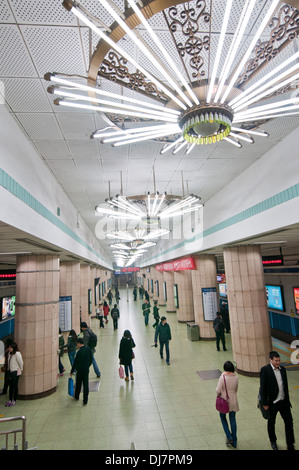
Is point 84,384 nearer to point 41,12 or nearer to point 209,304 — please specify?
point 41,12

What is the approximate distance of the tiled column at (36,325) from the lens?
23.9 ft

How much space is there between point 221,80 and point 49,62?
2.38 metres

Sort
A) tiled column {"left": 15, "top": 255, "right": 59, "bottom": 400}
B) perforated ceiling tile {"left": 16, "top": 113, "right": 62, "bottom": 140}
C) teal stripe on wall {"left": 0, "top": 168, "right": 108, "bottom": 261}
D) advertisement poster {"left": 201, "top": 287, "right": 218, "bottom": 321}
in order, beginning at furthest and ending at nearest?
advertisement poster {"left": 201, "top": 287, "right": 218, "bottom": 321} → tiled column {"left": 15, "top": 255, "right": 59, "bottom": 400} → perforated ceiling tile {"left": 16, "top": 113, "right": 62, "bottom": 140} → teal stripe on wall {"left": 0, "top": 168, "right": 108, "bottom": 261}

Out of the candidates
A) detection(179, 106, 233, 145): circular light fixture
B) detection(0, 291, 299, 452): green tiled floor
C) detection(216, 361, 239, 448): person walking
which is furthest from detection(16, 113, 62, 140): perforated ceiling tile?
detection(0, 291, 299, 452): green tiled floor

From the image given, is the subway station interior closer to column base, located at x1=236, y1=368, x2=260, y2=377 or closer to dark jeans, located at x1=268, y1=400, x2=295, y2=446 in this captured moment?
column base, located at x1=236, y1=368, x2=260, y2=377

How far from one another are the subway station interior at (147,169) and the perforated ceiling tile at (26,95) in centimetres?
2

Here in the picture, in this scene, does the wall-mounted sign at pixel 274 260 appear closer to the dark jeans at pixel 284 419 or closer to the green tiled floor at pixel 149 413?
the green tiled floor at pixel 149 413

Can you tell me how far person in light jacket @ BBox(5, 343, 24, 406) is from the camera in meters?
6.85

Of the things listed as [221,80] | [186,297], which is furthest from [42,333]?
[186,297]

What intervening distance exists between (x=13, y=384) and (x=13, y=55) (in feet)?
23.5

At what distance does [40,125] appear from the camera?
14.9 feet

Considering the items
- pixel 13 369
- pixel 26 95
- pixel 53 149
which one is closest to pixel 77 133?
pixel 53 149

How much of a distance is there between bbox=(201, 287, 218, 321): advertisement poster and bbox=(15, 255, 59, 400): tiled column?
7.11 meters

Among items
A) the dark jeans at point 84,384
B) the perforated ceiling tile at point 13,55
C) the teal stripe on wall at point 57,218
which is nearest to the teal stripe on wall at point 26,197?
the teal stripe on wall at point 57,218
